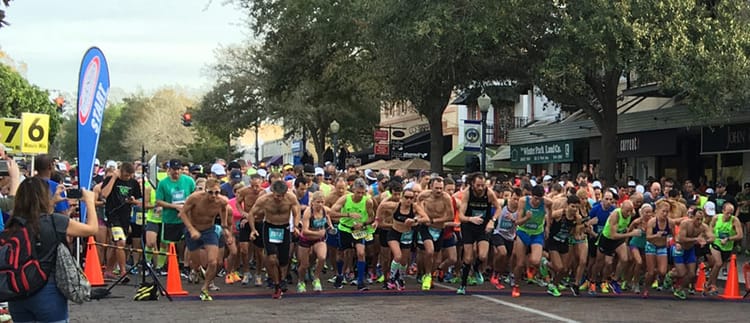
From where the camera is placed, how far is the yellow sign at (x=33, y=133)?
19.8 m

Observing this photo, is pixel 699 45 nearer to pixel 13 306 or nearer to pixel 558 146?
pixel 558 146

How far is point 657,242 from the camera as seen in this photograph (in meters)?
14.5

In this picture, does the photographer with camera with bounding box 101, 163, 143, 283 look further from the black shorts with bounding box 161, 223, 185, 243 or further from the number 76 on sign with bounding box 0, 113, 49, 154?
the number 76 on sign with bounding box 0, 113, 49, 154

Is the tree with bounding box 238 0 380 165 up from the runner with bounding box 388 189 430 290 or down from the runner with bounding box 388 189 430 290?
up

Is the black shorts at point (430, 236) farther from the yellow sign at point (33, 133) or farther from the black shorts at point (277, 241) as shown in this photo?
the yellow sign at point (33, 133)

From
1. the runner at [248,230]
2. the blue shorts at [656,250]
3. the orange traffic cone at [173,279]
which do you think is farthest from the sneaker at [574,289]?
the orange traffic cone at [173,279]

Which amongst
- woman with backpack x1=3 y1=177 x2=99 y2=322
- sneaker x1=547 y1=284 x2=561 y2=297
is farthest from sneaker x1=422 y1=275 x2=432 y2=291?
woman with backpack x1=3 y1=177 x2=99 y2=322

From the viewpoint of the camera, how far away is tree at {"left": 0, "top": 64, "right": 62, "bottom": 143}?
51.5 metres

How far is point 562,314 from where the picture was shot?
38.2ft

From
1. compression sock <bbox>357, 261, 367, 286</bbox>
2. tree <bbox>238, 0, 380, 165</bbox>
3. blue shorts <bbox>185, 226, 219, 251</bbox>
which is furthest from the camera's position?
tree <bbox>238, 0, 380, 165</bbox>

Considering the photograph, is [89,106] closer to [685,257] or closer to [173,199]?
[173,199]

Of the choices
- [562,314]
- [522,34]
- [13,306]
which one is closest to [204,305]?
[562,314]

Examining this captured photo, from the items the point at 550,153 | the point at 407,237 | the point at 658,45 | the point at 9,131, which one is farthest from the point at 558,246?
the point at 550,153

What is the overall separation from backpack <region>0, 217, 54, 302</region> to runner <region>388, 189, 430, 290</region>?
857cm
